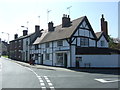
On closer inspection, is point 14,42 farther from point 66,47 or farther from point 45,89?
point 45,89

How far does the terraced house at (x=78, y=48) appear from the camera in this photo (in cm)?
3347

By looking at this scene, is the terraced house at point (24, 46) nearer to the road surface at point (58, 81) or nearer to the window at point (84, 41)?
the window at point (84, 41)

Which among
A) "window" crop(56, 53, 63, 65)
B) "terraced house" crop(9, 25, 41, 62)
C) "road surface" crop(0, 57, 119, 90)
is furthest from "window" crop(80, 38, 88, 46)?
"terraced house" crop(9, 25, 41, 62)

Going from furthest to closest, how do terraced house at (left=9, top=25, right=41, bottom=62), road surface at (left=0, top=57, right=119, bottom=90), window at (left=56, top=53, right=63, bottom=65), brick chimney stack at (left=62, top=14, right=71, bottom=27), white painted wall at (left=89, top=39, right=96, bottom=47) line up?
terraced house at (left=9, top=25, right=41, bottom=62) < brick chimney stack at (left=62, top=14, right=71, bottom=27) < white painted wall at (left=89, top=39, right=96, bottom=47) < window at (left=56, top=53, right=63, bottom=65) < road surface at (left=0, top=57, right=119, bottom=90)

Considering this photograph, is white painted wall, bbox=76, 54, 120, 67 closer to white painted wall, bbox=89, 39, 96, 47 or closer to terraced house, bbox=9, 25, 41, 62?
white painted wall, bbox=89, 39, 96, 47

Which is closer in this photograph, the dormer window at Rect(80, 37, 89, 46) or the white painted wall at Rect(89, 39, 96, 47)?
the dormer window at Rect(80, 37, 89, 46)

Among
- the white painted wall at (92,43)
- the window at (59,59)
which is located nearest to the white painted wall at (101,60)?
the window at (59,59)

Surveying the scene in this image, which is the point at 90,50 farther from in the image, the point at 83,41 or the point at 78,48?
the point at 78,48

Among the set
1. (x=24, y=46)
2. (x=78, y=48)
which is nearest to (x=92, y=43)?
(x=78, y=48)

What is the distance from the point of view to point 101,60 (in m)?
33.4

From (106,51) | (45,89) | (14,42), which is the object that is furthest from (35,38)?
(45,89)

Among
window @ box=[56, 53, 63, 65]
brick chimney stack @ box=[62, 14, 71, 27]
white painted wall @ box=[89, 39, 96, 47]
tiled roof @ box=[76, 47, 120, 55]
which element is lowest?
window @ box=[56, 53, 63, 65]

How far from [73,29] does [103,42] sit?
8409 mm

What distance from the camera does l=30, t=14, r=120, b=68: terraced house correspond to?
110 ft
